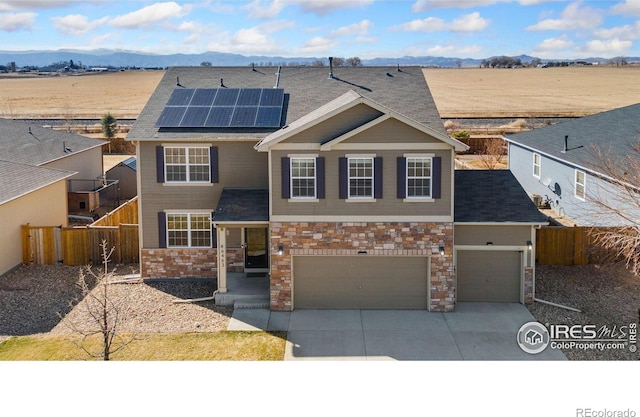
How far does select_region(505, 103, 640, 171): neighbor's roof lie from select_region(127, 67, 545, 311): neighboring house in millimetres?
5978

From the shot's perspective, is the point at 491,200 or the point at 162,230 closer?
the point at 491,200

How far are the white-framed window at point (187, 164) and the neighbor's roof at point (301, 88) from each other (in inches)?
20.7

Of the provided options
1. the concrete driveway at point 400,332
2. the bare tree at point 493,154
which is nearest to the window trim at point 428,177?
the concrete driveway at point 400,332

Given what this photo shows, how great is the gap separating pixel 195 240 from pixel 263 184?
2814 mm

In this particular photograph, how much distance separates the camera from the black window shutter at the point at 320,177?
16.2m

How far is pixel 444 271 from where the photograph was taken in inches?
649

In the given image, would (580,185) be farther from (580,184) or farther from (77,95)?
(77,95)

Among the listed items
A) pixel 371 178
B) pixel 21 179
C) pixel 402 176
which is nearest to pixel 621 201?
pixel 402 176

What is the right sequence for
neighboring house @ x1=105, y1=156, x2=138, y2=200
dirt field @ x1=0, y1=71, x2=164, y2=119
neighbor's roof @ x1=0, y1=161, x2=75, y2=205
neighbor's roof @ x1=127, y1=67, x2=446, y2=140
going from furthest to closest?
dirt field @ x1=0, y1=71, x2=164, y2=119
neighboring house @ x1=105, y1=156, x2=138, y2=200
neighbor's roof @ x1=0, y1=161, x2=75, y2=205
neighbor's roof @ x1=127, y1=67, x2=446, y2=140

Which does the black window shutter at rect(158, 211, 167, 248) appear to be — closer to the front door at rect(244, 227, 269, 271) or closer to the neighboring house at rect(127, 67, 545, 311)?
the neighboring house at rect(127, 67, 545, 311)

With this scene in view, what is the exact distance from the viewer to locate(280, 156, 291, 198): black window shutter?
16250mm

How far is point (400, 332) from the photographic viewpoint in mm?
15180

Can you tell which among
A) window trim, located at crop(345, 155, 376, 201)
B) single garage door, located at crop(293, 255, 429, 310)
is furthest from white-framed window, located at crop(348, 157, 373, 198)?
single garage door, located at crop(293, 255, 429, 310)

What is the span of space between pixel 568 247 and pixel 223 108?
12.1 metres
